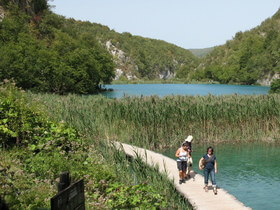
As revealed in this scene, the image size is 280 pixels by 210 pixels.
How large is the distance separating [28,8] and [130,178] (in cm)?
4847

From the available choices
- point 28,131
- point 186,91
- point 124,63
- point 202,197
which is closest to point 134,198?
point 202,197

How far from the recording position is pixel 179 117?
1739cm

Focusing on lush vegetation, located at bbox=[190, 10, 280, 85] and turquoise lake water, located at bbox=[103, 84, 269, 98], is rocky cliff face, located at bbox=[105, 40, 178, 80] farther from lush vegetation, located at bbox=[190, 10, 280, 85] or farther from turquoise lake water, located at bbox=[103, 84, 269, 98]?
turquoise lake water, located at bbox=[103, 84, 269, 98]

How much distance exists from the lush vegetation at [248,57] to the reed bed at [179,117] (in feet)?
226

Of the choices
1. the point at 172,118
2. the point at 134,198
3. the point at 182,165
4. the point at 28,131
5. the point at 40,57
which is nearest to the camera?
the point at 134,198

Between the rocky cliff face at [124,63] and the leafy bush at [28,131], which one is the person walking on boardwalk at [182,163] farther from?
the rocky cliff face at [124,63]

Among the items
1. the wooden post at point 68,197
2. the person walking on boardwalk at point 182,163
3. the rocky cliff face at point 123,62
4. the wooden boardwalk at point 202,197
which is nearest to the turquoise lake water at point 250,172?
the wooden boardwalk at point 202,197

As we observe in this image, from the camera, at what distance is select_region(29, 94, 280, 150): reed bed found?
15.9m

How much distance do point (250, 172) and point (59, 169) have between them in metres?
8.18

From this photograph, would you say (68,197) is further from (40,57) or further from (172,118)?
(40,57)

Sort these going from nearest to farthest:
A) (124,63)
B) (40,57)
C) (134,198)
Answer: (134,198), (40,57), (124,63)

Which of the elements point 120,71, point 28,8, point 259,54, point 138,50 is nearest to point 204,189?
point 28,8

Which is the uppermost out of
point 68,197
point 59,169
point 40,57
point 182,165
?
point 40,57

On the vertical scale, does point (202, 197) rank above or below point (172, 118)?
below
